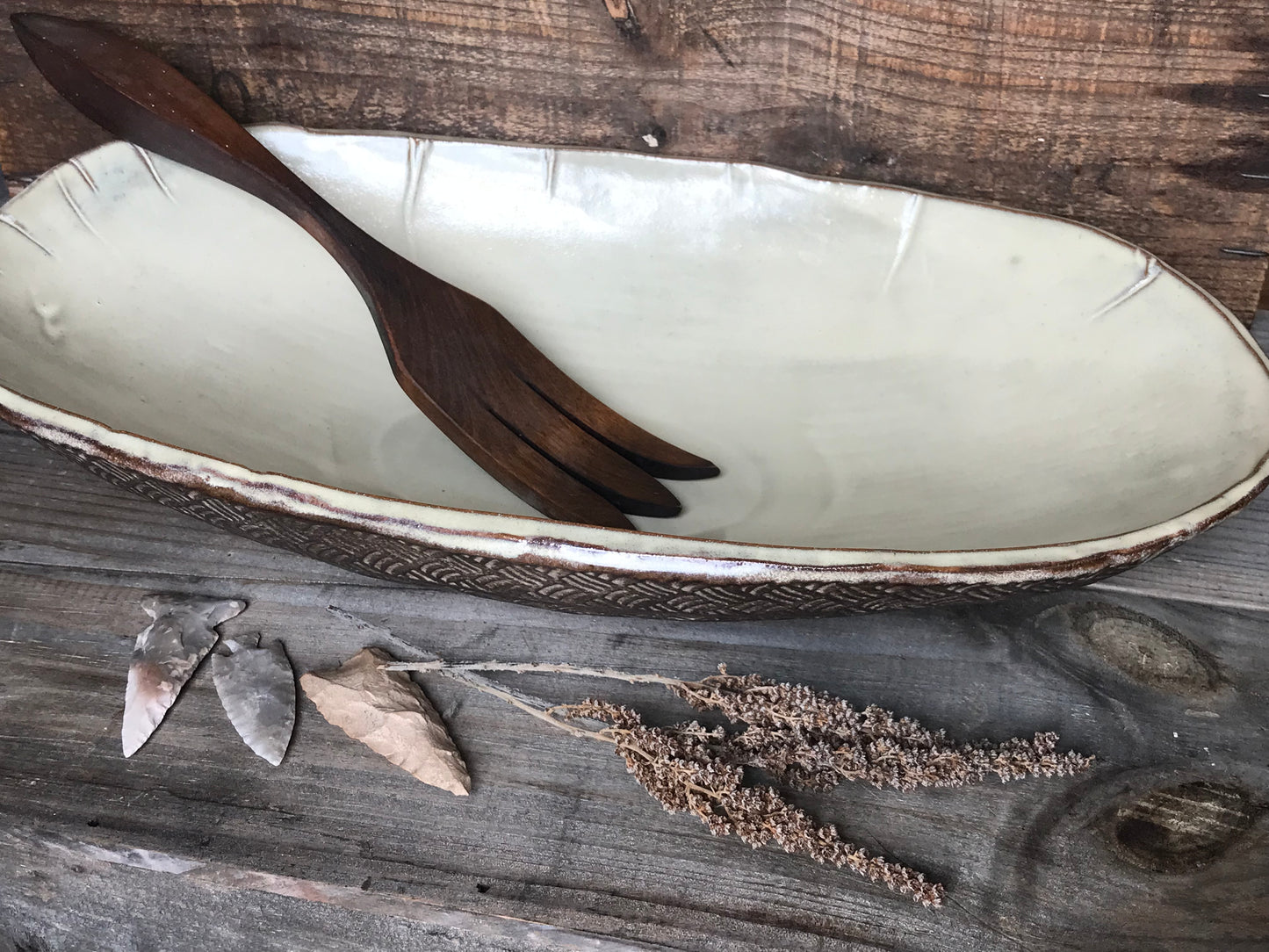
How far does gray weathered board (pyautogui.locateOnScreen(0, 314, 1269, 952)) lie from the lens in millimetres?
509

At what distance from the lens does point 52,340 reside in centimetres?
75

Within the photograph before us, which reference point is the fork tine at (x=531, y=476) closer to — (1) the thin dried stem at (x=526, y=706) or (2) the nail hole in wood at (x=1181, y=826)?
(1) the thin dried stem at (x=526, y=706)

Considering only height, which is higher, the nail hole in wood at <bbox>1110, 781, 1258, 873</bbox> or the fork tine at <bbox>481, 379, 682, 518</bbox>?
the fork tine at <bbox>481, 379, 682, 518</bbox>

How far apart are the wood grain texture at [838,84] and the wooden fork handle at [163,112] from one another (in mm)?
44

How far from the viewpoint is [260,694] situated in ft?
1.97

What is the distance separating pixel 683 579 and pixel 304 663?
0.86 feet

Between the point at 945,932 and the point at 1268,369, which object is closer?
the point at 945,932

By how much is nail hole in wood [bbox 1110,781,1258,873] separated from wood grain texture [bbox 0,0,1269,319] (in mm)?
462

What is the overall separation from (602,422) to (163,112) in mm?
419

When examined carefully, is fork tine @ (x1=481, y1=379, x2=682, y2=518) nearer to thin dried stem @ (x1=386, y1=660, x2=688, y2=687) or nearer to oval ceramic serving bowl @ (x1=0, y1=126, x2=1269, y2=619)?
oval ceramic serving bowl @ (x1=0, y1=126, x2=1269, y2=619)

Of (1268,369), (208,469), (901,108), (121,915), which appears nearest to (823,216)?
(901,108)

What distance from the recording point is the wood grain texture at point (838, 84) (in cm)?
75

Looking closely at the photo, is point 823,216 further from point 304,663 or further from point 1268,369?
point 304,663

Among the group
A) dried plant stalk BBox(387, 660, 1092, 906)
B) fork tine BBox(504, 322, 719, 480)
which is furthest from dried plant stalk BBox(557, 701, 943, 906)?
fork tine BBox(504, 322, 719, 480)
